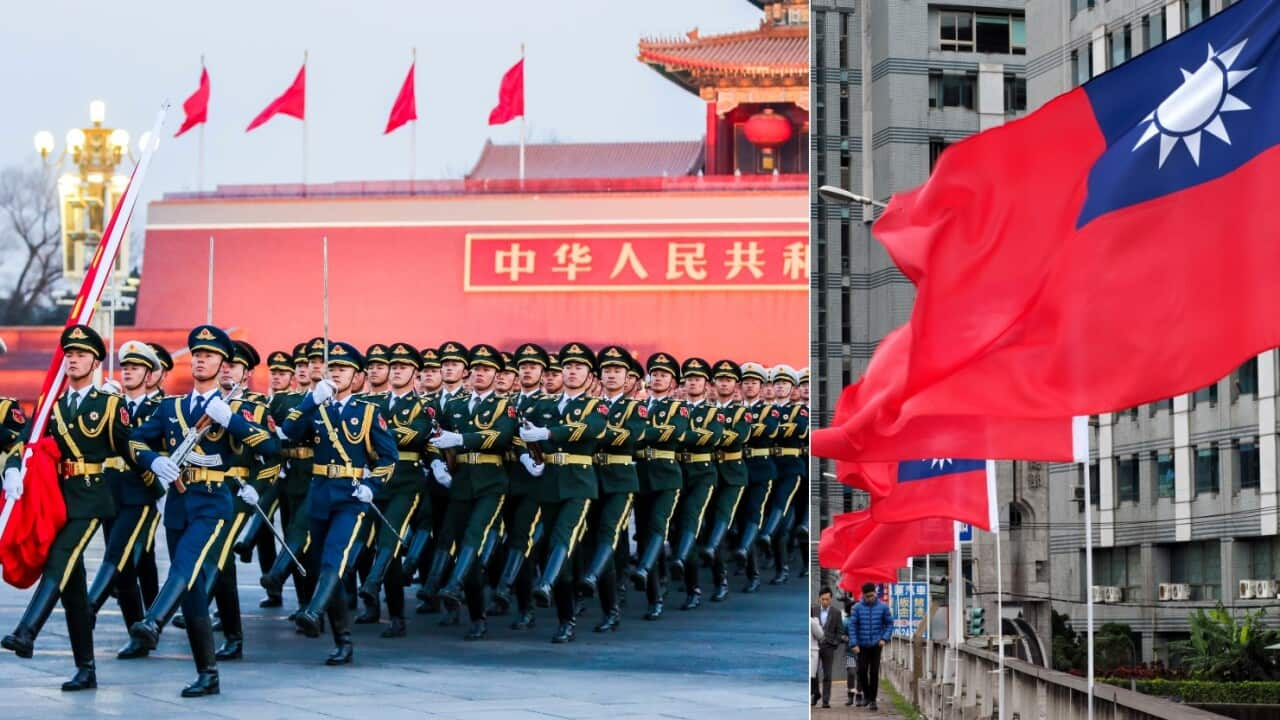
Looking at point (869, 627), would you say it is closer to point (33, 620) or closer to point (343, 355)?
point (343, 355)

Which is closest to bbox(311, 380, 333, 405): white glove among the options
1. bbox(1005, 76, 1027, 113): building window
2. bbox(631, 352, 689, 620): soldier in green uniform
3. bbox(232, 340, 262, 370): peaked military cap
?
bbox(232, 340, 262, 370): peaked military cap

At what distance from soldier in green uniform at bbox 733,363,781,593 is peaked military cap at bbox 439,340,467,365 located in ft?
4.89

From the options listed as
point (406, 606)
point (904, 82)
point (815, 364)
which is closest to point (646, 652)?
point (406, 606)

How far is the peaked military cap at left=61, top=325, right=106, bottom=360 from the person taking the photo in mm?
8195

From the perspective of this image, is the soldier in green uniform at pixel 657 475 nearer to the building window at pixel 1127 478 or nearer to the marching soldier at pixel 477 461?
the marching soldier at pixel 477 461

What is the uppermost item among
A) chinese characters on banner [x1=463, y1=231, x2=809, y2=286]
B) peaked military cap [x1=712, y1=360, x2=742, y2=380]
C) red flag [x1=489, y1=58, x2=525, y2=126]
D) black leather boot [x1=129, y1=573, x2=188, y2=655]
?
red flag [x1=489, y1=58, x2=525, y2=126]

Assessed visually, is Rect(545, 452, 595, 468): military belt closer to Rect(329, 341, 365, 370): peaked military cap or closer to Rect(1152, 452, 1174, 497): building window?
Rect(329, 341, 365, 370): peaked military cap

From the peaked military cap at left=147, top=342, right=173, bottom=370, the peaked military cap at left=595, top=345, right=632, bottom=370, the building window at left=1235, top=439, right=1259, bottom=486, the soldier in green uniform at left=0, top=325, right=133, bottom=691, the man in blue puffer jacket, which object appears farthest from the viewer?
the building window at left=1235, top=439, right=1259, bottom=486

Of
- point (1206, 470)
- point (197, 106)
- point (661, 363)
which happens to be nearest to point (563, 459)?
point (661, 363)

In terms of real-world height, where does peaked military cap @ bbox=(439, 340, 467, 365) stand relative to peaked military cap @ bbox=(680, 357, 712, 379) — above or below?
above

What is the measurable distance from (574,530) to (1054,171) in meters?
4.05

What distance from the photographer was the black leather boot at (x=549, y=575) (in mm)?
9555

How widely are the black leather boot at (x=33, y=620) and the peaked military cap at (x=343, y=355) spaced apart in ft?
6.08

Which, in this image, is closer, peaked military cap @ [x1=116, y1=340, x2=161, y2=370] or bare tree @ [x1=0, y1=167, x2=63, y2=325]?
peaked military cap @ [x1=116, y1=340, x2=161, y2=370]
